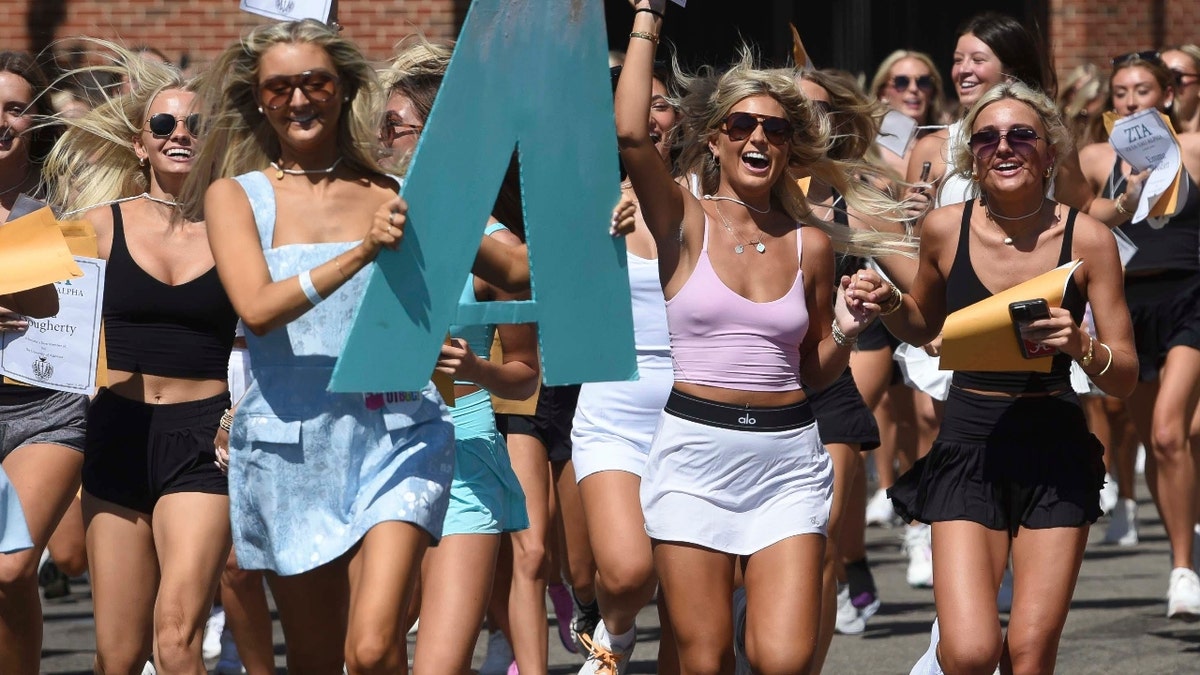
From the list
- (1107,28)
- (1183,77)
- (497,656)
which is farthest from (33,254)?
(1107,28)

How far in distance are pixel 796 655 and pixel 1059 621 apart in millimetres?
756

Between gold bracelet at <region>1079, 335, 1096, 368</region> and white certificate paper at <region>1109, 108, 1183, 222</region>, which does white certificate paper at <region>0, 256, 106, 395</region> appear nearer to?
gold bracelet at <region>1079, 335, 1096, 368</region>

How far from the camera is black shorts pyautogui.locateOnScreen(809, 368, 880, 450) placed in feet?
23.4

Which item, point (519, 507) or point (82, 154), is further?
point (82, 154)

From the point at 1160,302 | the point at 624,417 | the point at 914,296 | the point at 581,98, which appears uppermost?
the point at 581,98

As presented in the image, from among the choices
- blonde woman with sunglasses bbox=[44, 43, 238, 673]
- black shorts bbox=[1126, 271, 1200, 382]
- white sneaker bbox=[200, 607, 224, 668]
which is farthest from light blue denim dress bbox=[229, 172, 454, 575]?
black shorts bbox=[1126, 271, 1200, 382]

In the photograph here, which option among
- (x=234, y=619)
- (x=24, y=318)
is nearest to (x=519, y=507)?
(x=234, y=619)

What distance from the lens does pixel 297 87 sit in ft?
16.2

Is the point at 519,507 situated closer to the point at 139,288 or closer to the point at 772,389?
the point at 772,389

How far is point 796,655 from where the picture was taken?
534 cm

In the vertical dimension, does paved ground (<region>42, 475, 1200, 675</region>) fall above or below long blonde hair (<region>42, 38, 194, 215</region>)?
below

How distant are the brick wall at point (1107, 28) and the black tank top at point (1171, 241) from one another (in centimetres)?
493

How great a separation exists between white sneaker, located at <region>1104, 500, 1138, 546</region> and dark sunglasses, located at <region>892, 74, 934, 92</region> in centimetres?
257

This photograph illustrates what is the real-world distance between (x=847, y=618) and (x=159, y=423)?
3.70 meters
